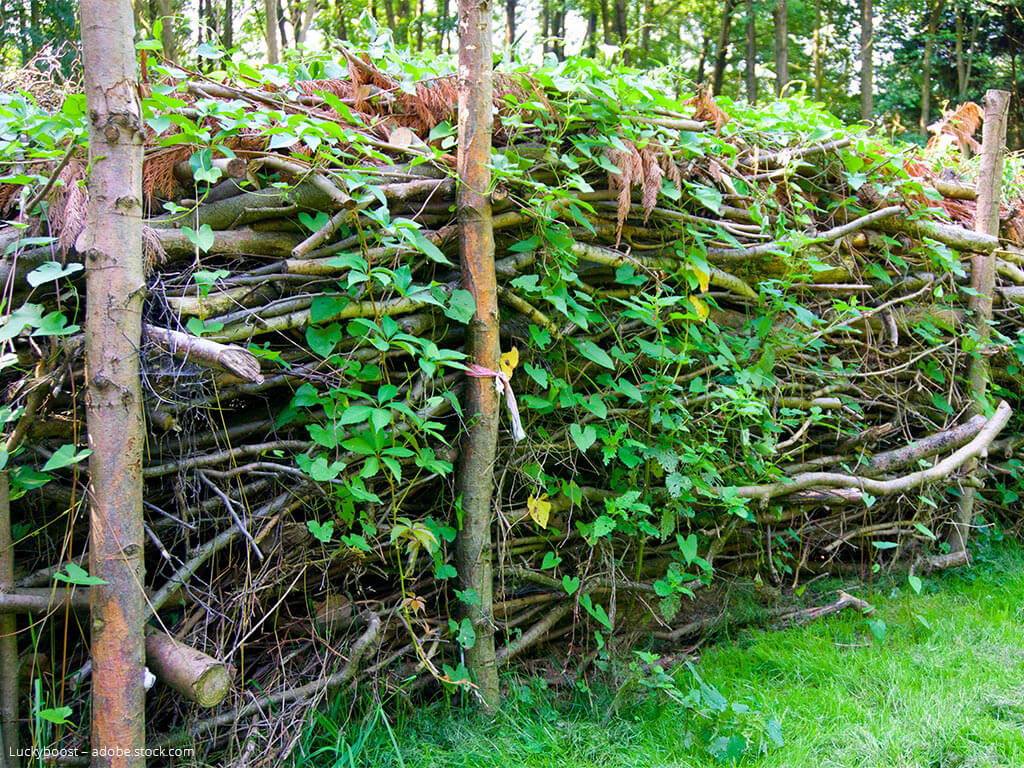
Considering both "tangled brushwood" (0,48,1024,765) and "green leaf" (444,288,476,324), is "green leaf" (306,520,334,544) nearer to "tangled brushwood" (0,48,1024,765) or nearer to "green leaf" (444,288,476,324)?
"tangled brushwood" (0,48,1024,765)

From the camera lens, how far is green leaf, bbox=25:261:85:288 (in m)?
1.93

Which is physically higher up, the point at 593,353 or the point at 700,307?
the point at 700,307

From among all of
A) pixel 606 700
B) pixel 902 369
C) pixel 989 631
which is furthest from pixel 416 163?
pixel 989 631

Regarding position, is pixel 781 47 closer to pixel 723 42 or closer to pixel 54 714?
pixel 723 42

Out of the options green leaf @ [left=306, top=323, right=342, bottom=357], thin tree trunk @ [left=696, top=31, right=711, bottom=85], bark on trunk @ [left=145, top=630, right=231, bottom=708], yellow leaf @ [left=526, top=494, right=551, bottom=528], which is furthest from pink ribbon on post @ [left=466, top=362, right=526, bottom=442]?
thin tree trunk @ [left=696, top=31, right=711, bottom=85]

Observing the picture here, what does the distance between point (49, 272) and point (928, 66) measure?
14.4 metres

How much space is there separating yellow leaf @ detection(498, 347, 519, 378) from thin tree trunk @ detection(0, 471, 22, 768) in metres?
1.51

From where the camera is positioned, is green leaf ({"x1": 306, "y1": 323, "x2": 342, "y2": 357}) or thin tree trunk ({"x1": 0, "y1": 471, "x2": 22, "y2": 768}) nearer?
thin tree trunk ({"x1": 0, "y1": 471, "x2": 22, "y2": 768})

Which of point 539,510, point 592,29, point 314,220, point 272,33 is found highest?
point 592,29

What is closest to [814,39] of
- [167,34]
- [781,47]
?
[781,47]

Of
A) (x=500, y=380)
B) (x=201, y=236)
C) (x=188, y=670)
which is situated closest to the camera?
(x=188, y=670)

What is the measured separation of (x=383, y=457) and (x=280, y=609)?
0.63 m

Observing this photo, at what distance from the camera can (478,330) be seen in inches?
101

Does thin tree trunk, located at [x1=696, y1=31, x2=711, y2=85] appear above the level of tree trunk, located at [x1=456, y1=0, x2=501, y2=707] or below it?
above
